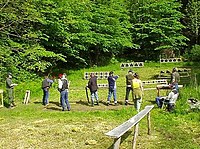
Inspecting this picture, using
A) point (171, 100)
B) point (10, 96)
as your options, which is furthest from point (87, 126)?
point (10, 96)

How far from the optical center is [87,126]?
11156mm

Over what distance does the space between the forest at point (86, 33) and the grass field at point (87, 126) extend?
20.6 feet

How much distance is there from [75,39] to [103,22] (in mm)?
5186

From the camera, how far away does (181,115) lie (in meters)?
12.5

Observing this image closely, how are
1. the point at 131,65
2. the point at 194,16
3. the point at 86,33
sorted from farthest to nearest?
the point at 194,16, the point at 131,65, the point at 86,33

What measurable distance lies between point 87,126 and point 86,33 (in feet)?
58.4

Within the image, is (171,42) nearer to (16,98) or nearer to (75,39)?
(75,39)

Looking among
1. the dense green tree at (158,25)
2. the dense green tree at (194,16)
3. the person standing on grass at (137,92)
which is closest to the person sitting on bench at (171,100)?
the person standing on grass at (137,92)

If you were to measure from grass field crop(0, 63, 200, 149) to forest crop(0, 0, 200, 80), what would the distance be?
20.6 ft

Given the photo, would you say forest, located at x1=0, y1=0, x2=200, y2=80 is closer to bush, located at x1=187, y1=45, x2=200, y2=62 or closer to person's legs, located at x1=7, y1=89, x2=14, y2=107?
bush, located at x1=187, y1=45, x2=200, y2=62

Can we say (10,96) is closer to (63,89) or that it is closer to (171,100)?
(63,89)

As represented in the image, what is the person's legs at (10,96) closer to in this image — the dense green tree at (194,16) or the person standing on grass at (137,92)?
the person standing on grass at (137,92)

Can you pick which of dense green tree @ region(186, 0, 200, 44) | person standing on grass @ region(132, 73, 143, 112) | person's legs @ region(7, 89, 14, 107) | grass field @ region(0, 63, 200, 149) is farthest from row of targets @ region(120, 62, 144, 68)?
person standing on grass @ region(132, 73, 143, 112)

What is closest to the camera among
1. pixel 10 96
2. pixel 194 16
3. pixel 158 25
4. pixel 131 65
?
pixel 10 96
